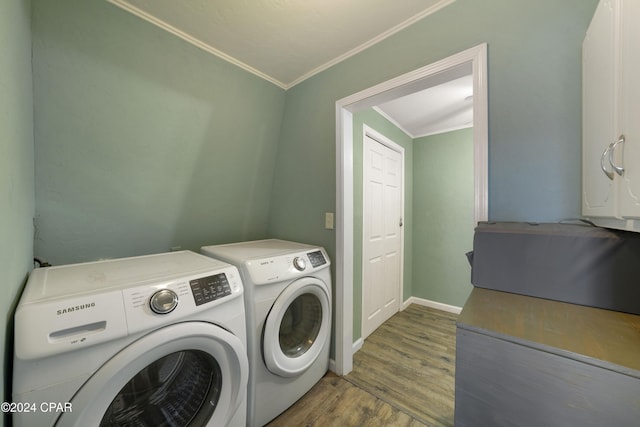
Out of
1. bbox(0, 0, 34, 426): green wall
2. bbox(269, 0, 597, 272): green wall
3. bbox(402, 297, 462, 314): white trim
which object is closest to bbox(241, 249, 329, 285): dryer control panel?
bbox(0, 0, 34, 426): green wall

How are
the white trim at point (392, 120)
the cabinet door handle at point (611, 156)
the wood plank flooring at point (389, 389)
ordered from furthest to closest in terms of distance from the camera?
the white trim at point (392, 120) → the wood plank flooring at point (389, 389) → the cabinet door handle at point (611, 156)

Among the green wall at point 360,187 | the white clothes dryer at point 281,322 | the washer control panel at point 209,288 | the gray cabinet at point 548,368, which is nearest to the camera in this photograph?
the gray cabinet at point 548,368

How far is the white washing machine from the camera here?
64cm

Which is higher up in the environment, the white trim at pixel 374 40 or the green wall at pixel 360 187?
the white trim at pixel 374 40

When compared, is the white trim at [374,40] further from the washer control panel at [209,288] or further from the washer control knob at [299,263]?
the washer control panel at [209,288]

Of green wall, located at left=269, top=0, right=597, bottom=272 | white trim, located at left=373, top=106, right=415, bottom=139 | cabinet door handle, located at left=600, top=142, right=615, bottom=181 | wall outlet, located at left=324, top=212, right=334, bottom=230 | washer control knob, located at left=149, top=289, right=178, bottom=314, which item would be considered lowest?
washer control knob, located at left=149, top=289, right=178, bottom=314

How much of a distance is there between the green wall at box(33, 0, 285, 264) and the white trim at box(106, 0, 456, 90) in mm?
33

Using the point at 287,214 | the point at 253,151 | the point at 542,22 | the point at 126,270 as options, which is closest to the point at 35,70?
the point at 126,270

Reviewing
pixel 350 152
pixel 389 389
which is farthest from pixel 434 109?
pixel 389 389

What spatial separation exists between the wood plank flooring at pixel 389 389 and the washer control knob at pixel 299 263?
0.92 m

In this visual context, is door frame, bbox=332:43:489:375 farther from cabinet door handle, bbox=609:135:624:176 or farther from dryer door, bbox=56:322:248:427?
dryer door, bbox=56:322:248:427

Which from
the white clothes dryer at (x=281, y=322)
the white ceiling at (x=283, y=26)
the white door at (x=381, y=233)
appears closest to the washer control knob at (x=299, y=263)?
the white clothes dryer at (x=281, y=322)

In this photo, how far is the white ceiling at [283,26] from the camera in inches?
48.1

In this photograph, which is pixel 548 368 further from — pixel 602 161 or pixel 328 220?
A: pixel 328 220
